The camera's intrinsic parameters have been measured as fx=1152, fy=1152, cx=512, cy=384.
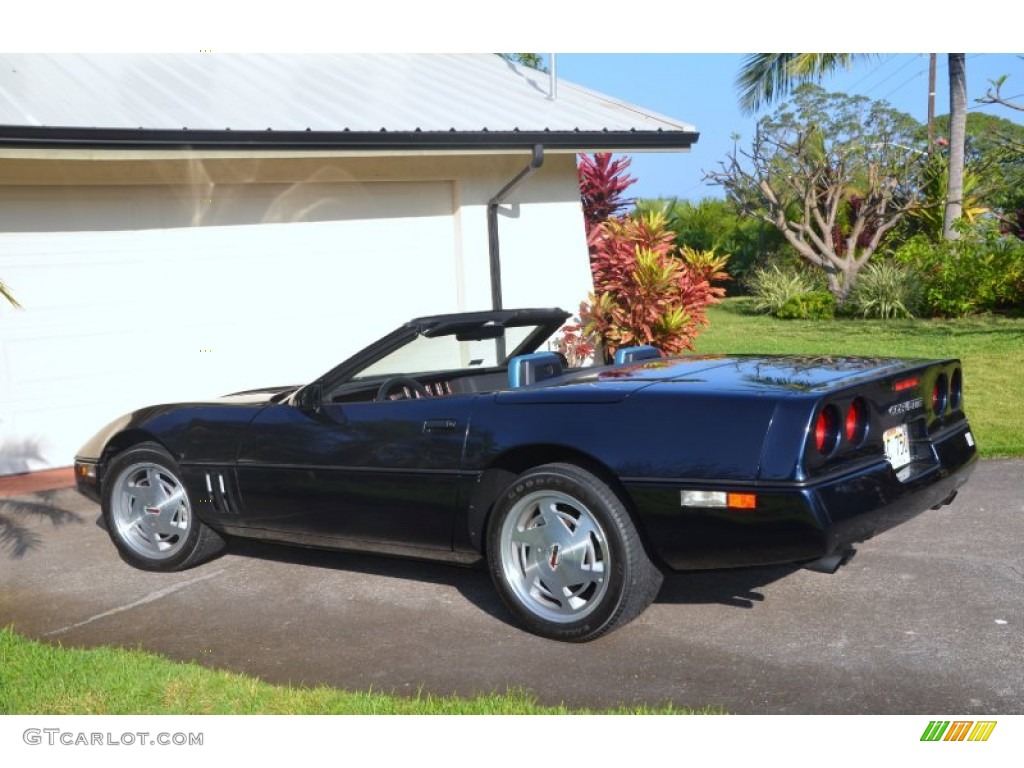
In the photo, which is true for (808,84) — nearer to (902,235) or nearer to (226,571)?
(902,235)

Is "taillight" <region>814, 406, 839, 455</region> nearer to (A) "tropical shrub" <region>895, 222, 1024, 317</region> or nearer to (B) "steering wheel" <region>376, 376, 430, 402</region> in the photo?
(B) "steering wheel" <region>376, 376, 430, 402</region>

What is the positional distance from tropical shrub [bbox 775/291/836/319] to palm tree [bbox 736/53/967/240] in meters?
2.23

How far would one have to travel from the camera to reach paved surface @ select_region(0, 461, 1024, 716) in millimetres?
4129

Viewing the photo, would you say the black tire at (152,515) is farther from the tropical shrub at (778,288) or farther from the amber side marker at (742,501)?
the tropical shrub at (778,288)

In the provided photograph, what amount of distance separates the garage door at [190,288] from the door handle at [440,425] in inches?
196

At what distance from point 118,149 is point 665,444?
215 inches

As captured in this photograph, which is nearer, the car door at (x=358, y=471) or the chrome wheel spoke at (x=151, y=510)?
the car door at (x=358, y=471)

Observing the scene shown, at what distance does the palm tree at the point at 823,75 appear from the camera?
19.6 m

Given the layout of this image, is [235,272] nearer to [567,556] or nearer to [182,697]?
[567,556]

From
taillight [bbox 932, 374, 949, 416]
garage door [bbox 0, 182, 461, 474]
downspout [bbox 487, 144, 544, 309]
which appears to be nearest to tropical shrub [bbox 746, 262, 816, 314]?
downspout [bbox 487, 144, 544, 309]

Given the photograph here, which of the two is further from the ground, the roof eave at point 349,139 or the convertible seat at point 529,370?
the roof eave at point 349,139

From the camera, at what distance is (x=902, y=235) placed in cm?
2245

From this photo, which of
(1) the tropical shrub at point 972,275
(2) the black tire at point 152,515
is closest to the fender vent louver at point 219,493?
(2) the black tire at point 152,515

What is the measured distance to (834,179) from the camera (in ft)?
71.2
